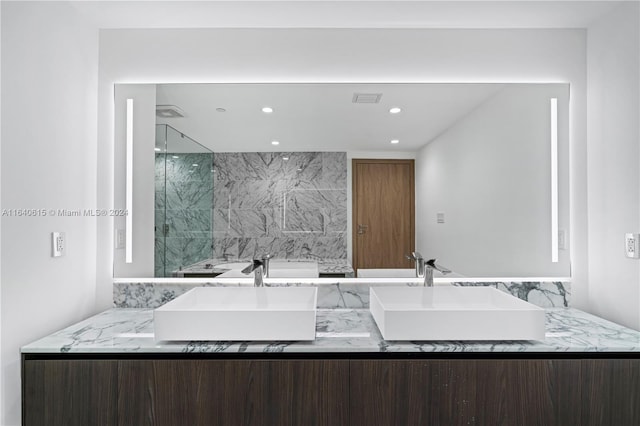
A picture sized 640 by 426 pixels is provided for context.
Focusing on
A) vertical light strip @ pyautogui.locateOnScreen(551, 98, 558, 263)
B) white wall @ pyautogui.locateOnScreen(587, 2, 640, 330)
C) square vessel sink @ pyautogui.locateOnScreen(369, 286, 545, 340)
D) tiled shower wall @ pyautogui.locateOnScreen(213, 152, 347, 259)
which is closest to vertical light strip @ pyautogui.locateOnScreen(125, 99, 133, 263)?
tiled shower wall @ pyautogui.locateOnScreen(213, 152, 347, 259)

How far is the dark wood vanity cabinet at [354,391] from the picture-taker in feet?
4.18

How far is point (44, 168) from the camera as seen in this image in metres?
1.47

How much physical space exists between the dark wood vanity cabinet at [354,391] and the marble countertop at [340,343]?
4 centimetres

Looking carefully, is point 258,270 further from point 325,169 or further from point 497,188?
point 497,188

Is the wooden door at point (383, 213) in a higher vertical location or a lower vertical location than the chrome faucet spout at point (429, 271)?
higher

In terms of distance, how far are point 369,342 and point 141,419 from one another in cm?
86

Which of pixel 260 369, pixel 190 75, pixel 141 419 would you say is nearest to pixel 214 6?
pixel 190 75

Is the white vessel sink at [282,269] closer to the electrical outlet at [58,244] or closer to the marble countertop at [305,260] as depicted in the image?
the marble countertop at [305,260]

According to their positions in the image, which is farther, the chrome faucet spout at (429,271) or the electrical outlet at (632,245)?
the chrome faucet spout at (429,271)

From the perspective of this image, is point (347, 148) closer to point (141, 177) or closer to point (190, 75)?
point (190, 75)

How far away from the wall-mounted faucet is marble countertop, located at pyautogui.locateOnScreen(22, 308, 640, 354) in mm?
448

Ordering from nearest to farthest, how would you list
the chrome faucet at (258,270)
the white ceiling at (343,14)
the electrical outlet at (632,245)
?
1. the electrical outlet at (632,245)
2. the white ceiling at (343,14)
3. the chrome faucet at (258,270)

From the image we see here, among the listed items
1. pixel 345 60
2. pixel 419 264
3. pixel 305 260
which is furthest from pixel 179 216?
pixel 419 264

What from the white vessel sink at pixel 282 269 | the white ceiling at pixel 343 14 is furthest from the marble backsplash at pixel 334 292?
the white ceiling at pixel 343 14
